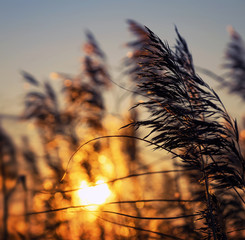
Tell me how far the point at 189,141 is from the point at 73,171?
14.3ft

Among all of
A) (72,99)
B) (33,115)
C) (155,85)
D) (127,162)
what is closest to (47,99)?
(33,115)

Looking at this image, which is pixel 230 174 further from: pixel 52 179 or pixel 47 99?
pixel 47 99

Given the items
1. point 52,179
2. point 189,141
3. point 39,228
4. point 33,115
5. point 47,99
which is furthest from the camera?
point 47,99

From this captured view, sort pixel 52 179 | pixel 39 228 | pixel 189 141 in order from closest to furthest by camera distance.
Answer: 1. pixel 189 141
2. pixel 39 228
3. pixel 52 179

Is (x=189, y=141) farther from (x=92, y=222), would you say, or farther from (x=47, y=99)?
(x=47, y=99)

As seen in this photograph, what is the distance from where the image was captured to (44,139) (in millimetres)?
9609

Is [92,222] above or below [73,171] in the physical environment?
below

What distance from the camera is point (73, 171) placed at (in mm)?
6891

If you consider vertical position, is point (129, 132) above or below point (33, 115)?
below

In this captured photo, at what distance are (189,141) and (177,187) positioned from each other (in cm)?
490

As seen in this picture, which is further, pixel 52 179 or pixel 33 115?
pixel 33 115

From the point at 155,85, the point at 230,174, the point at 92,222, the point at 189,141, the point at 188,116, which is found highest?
the point at 155,85

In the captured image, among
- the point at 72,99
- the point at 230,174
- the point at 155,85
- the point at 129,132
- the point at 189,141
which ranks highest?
the point at 72,99

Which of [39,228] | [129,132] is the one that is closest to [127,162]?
[129,132]
